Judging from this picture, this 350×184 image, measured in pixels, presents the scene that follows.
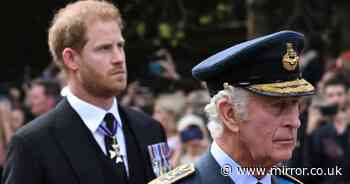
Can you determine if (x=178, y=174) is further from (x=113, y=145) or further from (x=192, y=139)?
(x=192, y=139)

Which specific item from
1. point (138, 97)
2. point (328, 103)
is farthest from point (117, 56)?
point (138, 97)

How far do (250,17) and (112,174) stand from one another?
6702 millimetres

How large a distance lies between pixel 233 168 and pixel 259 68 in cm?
44

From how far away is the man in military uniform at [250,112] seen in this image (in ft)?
14.1

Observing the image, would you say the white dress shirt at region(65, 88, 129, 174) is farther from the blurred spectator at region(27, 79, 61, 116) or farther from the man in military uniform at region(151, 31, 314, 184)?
the blurred spectator at region(27, 79, 61, 116)

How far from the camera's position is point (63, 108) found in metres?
5.86

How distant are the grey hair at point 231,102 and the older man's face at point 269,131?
0.10 ft

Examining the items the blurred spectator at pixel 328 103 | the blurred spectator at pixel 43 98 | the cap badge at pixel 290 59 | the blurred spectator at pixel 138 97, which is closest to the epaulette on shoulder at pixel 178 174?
the cap badge at pixel 290 59

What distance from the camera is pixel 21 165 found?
5562 mm

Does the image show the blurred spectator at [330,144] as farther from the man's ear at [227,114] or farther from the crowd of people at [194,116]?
the man's ear at [227,114]

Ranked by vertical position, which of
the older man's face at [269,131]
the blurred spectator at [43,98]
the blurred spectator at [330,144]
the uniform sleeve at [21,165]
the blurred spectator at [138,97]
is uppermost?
the older man's face at [269,131]

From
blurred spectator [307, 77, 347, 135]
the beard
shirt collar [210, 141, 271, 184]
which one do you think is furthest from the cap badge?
blurred spectator [307, 77, 347, 135]

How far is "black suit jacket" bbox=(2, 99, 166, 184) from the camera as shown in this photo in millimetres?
5570

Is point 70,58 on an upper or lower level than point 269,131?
upper
